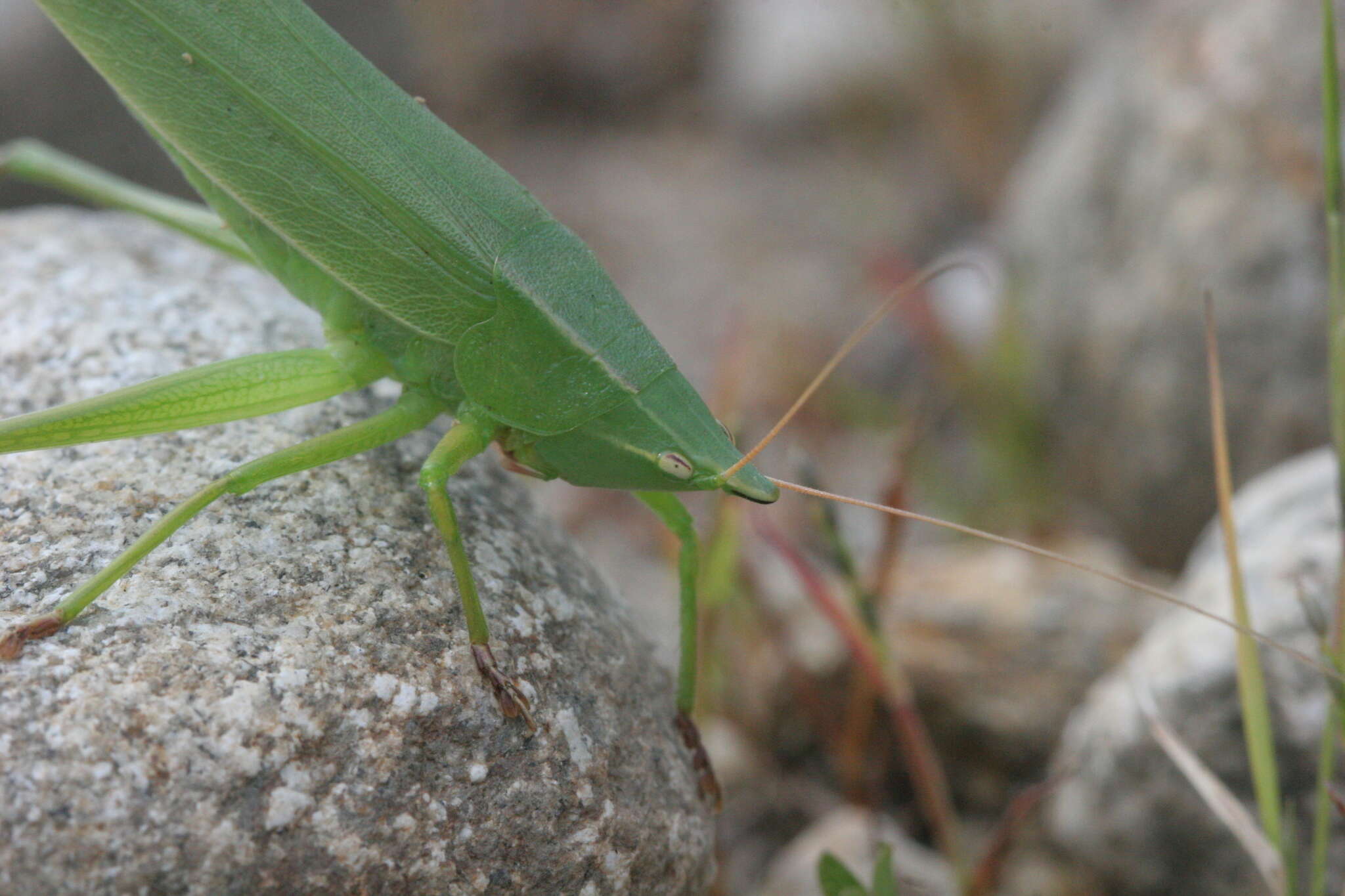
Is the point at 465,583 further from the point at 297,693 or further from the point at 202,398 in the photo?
the point at 202,398

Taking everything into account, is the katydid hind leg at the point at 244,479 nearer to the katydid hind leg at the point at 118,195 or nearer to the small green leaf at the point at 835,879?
the katydid hind leg at the point at 118,195

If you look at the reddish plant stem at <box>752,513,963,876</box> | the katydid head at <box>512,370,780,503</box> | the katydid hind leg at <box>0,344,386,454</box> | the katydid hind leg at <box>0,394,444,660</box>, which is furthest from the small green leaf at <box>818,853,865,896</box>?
the katydid hind leg at <box>0,344,386,454</box>

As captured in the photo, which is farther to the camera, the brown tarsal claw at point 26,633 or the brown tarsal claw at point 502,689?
the brown tarsal claw at point 502,689

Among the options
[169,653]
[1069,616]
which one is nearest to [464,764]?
[169,653]

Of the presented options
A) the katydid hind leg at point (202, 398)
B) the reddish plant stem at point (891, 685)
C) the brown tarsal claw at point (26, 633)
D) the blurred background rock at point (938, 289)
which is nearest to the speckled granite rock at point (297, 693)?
A: the brown tarsal claw at point (26, 633)

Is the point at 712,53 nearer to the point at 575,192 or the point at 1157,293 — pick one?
the point at 575,192

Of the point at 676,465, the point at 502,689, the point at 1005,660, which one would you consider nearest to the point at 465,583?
the point at 502,689
